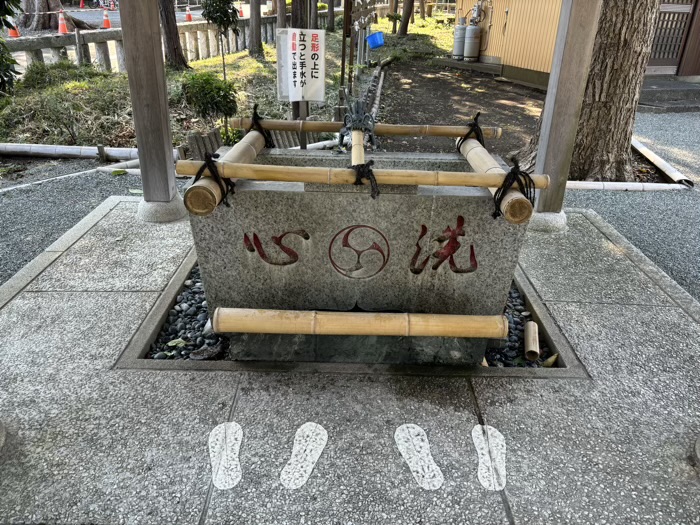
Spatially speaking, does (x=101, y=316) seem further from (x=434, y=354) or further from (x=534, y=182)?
(x=534, y=182)

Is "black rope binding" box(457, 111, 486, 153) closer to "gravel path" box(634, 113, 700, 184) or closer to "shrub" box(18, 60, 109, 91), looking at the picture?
"gravel path" box(634, 113, 700, 184)

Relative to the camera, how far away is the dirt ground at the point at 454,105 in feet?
27.8

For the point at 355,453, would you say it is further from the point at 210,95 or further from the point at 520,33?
the point at 520,33

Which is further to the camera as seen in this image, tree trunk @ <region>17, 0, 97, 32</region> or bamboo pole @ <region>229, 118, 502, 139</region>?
tree trunk @ <region>17, 0, 97, 32</region>

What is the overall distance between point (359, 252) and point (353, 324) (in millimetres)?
390

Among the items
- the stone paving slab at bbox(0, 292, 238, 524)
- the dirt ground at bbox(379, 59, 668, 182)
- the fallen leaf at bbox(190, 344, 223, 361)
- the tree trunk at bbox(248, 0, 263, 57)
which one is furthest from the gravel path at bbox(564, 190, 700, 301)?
the tree trunk at bbox(248, 0, 263, 57)

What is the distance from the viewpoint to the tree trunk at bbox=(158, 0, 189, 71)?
10.3 m

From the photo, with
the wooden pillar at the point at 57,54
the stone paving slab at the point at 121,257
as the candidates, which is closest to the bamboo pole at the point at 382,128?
the stone paving slab at the point at 121,257

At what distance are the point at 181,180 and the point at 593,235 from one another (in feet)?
14.5

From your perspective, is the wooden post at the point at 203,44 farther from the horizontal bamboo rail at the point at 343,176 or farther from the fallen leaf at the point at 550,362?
the fallen leaf at the point at 550,362

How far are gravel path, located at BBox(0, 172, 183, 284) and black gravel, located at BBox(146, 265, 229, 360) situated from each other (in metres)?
1.50

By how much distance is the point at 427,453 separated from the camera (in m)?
2.13

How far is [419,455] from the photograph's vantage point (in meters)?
2.12

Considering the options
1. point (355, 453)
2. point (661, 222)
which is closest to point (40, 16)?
point (661, 222)
